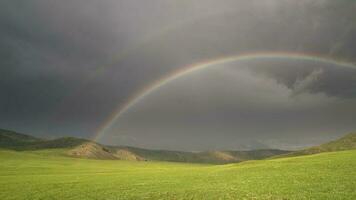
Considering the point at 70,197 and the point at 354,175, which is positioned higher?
the point at 354,175

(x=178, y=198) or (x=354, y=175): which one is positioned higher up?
(x=354, y=175)

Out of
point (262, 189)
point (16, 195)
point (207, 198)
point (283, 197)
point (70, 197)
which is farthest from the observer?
point (16, 195)

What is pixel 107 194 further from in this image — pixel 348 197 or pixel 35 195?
pixel 348 197

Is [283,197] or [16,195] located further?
[16,195]

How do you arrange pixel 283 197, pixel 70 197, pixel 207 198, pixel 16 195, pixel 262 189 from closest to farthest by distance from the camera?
pixel 283 197 → pixel 207 198 → pixel 262 189 → pixel 70 197 → pixel 16 195

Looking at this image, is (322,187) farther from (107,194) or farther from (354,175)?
(107,194)

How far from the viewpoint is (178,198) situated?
3469cm

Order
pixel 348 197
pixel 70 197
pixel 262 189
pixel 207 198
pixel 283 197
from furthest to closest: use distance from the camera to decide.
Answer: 1. pixel 70 197
2. pixel 262 189
3. pixel 207 198
4. pixel 283 197
5. pixel 348 197

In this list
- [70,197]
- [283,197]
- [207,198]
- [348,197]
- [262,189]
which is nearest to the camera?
[348,197]

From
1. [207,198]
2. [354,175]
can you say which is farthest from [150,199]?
[354,175]

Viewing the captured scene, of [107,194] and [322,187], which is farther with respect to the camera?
[107,194]

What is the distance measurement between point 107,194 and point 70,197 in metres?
4.23

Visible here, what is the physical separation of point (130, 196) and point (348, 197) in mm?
21635

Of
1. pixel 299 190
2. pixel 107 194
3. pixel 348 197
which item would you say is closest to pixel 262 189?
pixel 299 190
